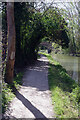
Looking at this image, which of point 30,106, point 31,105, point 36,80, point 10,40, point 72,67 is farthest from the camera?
point 72,67

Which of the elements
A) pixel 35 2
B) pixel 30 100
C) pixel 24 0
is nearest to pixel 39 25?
pixel 35 2

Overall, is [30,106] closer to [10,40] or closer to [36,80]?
[10,40]

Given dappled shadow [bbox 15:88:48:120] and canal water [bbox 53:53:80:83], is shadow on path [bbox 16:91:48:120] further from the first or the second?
canal water [bbox 53:53:80:83]

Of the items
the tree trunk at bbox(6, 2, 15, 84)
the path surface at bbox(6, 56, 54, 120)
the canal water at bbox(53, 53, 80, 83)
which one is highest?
the tree trunk at bbox(6, 2, 15, 84)

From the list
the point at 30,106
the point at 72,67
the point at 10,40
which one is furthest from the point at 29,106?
the point at 72,67

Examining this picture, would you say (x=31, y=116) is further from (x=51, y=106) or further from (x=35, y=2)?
(x=35, y=2)

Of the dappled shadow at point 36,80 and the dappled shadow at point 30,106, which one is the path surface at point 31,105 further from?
the dappled shadow at point 36,80

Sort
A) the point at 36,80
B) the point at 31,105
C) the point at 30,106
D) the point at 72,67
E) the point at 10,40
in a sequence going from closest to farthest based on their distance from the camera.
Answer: the point at 30,106
the point at 31,105
the point at 10,40
the point at 36,80
the point at 72,67

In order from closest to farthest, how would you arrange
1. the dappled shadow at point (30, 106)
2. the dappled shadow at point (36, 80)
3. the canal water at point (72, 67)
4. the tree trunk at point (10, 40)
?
the dappled shadow at point (30, 106), the tree trunk at point (10, 40), the dappled shadow at point (36, 80), the canal water at point (72, 67)

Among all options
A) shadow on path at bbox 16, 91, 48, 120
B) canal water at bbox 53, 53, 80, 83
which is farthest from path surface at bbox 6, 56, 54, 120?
canal water at bbox 53, 53, 80, 83

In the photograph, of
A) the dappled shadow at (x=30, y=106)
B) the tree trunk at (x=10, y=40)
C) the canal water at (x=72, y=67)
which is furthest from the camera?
the canal water at (x=72, y=67)

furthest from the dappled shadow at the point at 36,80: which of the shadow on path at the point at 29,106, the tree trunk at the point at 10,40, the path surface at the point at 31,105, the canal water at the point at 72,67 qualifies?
the canal water at the point at 72,67

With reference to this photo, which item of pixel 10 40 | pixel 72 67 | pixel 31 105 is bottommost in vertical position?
pixel 72 67

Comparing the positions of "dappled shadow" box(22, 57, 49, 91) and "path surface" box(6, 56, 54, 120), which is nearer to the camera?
"path surface" box(6, 56, 54, 120)
